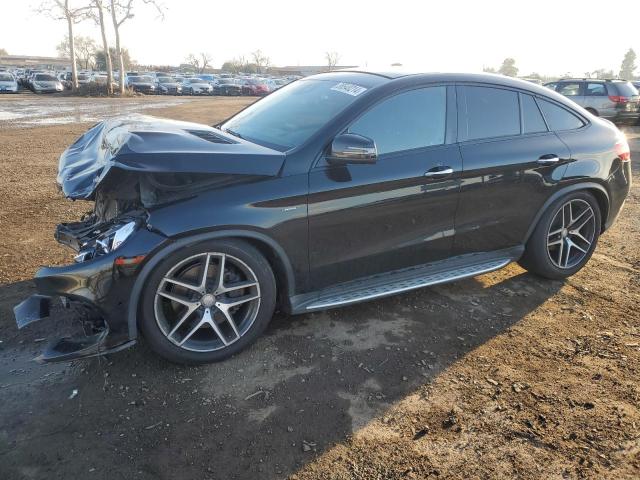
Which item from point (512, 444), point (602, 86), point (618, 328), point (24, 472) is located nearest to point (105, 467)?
point (24, 472)

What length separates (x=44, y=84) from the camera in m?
34.0

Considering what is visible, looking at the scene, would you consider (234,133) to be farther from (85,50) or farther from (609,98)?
(85,50)

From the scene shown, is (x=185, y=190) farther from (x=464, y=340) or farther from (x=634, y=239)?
(x=634, y=239)

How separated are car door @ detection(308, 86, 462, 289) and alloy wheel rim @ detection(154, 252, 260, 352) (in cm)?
50

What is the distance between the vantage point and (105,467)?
2.30 metres

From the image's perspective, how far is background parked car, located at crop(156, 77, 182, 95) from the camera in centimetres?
4034

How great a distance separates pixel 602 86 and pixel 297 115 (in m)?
16.4

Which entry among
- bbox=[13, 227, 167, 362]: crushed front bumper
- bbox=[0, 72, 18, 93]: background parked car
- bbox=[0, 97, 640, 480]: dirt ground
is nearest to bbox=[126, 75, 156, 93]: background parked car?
bbox=[0, 72, 18, 93]: background parked car

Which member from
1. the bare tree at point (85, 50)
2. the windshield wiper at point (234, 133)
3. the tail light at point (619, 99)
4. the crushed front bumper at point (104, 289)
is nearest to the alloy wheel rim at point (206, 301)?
the crushed front bumper at point (104, 289)

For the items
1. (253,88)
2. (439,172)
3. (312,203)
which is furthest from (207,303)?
(253,88)

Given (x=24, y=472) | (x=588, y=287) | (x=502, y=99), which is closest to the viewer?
(x=24, y=472)

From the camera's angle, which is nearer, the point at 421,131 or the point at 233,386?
the point at 233,386

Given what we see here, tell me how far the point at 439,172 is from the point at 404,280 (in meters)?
0.83

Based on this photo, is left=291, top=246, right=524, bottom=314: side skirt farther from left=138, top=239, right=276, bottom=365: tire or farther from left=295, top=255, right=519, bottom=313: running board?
left=138, top=239, right=276, bottom=365: tire
